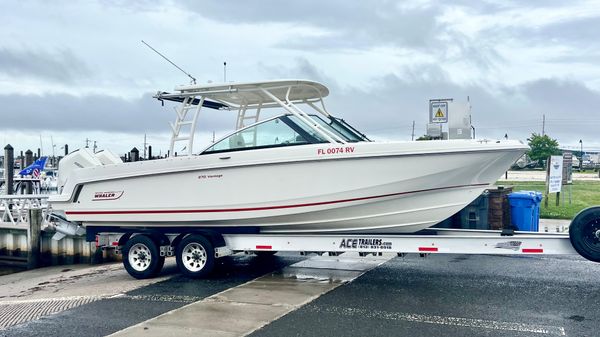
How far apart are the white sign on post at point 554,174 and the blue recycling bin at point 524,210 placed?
578cm

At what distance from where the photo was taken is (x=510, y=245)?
24.3 ft

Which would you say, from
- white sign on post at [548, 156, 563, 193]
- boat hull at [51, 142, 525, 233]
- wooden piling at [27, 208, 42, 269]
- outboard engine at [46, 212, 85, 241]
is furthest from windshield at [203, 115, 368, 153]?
white sign on post at [548, 156, 563, 193]

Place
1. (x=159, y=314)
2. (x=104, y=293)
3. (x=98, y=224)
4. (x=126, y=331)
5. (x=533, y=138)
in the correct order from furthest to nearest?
(x=533, y=138) < (x=98, y=224) < (x=104, y=293) < (x=159, y=314) < (x=126, y=331)

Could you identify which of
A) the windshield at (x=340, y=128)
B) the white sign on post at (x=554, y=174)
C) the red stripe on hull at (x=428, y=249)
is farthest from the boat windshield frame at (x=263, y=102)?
the white sign on post at (x=554, y=174)

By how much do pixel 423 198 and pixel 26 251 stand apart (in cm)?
1030

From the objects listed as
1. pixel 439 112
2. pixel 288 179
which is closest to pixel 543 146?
pixel 439 112

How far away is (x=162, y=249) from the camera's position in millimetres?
9242

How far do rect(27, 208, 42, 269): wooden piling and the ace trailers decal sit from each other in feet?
28.4

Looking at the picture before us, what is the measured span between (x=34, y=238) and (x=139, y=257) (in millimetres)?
5611

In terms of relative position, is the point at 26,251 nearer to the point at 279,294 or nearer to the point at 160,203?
the point at 160,203

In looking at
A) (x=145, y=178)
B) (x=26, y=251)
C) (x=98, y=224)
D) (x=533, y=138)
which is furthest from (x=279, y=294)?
(x=533, y=138)

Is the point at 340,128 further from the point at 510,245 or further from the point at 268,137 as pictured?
the point at 510,245

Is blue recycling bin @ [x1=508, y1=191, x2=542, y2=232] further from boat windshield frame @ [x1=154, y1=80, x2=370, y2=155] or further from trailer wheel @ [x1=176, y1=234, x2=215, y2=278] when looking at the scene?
trailer wheel @ [x1=176, y1=234, x2=215, y2=278]

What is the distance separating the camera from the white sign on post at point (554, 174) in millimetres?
14984
